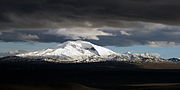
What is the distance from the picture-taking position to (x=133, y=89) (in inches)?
6954

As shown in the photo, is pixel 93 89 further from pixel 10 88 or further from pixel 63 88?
pixel 10 88

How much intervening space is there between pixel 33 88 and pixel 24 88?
15.0ft

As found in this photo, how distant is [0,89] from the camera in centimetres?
15838

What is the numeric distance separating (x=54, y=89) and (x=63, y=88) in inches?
316

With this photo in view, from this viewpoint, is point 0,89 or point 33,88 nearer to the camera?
point 0,89

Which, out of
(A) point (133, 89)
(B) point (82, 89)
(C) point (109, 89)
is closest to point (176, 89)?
(A) point (133, 89)

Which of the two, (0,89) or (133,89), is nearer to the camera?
(0,89)

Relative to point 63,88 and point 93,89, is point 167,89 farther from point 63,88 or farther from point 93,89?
point 63,88

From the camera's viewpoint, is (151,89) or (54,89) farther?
(151,89)

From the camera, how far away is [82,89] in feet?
575

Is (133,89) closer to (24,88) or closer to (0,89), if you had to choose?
(24,88)

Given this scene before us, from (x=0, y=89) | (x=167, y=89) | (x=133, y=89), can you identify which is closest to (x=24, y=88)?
(x=0, y=89)

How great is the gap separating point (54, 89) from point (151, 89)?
51.7m

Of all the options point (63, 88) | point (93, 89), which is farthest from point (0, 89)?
point (93, 89)
